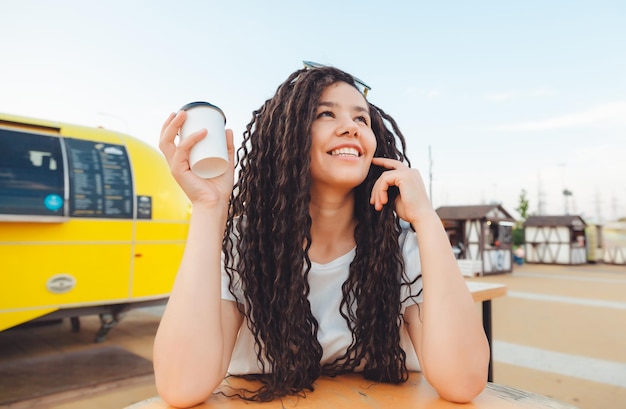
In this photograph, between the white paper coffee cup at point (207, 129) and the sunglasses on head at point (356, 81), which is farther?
the sunglasses on head at point (356, 81)

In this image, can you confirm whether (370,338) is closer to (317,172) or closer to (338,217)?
(338,217)

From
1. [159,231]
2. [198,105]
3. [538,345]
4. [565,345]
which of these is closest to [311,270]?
[198,105]

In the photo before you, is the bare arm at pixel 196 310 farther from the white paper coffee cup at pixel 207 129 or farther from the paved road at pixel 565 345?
the paved road at pixel 565 345

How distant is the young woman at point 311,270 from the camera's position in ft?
3.62

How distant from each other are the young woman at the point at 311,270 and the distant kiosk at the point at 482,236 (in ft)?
41.7

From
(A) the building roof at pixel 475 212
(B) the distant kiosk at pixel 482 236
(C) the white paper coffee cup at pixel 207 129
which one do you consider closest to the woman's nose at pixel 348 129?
(C) the white paper coffee cup at pixel 207 129

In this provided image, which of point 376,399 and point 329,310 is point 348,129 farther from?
point 376,399

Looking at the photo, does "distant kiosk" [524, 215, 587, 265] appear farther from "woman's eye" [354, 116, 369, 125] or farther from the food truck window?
"woman's eye" [354, 116, 369, 125]

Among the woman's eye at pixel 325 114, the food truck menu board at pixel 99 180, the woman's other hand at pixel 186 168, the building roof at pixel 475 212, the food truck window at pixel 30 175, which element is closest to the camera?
the woman's other hand at pixel 186 168

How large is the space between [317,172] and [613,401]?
3476mm

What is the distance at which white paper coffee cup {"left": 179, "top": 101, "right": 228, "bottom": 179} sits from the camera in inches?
44.4

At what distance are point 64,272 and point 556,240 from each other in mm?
18923

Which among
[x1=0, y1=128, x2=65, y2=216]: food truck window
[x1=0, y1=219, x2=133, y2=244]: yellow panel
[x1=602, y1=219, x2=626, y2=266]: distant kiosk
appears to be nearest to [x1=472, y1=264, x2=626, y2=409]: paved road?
[x1=0, y1=219, x2=133, y2=244]: yellow panel

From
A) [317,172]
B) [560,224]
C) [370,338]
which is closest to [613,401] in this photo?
[370,338]
